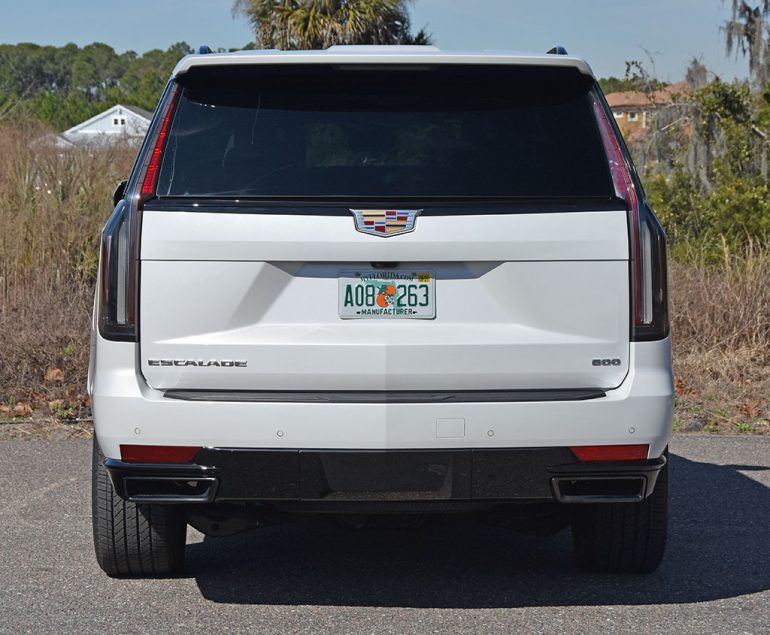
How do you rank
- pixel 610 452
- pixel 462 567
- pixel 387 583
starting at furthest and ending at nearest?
pixel 462 567
pixel 387 583
pixel 610 452

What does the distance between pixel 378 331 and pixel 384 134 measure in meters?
0.73

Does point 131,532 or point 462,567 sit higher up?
point 131,532

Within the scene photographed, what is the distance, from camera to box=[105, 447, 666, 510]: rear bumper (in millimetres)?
4023

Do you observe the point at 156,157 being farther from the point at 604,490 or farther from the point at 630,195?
the point at 604,490

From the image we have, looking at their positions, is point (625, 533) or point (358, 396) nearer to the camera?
point (358, 396)

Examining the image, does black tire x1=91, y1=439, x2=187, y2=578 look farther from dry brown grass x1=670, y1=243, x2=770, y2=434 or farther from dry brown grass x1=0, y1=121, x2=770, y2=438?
dry brown grass x1=670, y1=243, x2=770, y2=434

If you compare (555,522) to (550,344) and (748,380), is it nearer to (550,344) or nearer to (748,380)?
(550,344)

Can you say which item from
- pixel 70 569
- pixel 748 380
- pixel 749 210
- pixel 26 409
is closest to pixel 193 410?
pixel 70 569

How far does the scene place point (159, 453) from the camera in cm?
405

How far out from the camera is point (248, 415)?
3975mm

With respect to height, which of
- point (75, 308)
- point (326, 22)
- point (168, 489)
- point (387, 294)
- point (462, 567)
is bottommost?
point (462, 567)

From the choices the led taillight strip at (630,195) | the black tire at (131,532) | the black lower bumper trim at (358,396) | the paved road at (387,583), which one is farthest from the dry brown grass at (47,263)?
the led taillight strip at (630,195)

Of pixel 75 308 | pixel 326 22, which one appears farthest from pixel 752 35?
pixel 75 308

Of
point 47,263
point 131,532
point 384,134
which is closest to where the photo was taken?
point 384,134
